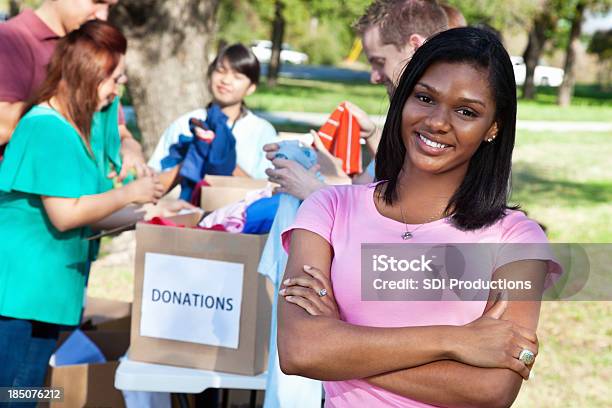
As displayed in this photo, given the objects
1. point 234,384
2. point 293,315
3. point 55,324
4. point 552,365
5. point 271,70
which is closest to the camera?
point 293,315

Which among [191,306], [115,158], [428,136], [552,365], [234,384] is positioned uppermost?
[428,136]

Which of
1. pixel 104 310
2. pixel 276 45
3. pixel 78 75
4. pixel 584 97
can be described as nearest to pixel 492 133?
pixel 78 75

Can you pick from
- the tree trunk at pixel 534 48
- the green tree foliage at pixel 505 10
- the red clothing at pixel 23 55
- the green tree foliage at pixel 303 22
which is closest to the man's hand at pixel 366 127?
the red clothing at pixel 23 55

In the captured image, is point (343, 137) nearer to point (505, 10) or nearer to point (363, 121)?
point (363, 121)

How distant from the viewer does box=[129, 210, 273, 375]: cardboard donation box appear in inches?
113

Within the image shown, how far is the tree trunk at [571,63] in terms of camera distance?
25938 mm

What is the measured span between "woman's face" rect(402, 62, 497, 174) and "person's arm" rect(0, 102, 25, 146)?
180cm

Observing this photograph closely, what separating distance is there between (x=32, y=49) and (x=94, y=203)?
2.68 ft

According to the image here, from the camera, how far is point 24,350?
9.91 ft

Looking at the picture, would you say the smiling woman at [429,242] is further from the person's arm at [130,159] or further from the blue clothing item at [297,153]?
the person's arm at [130,159]

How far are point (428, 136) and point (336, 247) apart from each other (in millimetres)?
295

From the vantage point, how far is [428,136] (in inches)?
71.9

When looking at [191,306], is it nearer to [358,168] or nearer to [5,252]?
[5,252]

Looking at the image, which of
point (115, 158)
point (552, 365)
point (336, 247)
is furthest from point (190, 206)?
point (552, 365)
